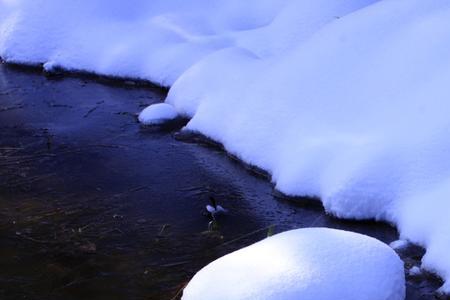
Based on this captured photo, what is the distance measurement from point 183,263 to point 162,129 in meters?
3.80

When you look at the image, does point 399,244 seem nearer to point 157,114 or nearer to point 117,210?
point 117,210

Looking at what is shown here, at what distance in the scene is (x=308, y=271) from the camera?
Answer: 5172 millimetres

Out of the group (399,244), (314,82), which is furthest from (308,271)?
(314,82)

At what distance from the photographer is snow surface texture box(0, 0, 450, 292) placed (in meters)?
7.37

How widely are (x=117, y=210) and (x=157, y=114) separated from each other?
2.92 meters

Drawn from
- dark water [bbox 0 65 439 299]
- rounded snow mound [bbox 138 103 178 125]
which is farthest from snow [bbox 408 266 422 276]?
rounded snow mound [bbox 138 103 178 125]

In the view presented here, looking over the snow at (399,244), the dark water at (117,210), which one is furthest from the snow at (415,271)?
the snow at (399,244)

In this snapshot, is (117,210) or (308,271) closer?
(308,271)

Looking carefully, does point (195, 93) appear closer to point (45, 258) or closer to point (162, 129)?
point (162, 129)

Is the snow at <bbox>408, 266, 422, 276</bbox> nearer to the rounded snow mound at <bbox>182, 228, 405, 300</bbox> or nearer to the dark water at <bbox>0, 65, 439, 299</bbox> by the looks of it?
the dark water at <bbox>0, 65, 439, 299</bbox>

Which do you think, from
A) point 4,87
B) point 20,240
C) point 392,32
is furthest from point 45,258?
point 4,87

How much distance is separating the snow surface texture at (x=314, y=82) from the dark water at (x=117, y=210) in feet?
1.16

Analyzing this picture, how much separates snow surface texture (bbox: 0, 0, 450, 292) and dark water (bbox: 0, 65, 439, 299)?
35 centimetres

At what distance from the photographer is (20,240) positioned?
7.10 m
